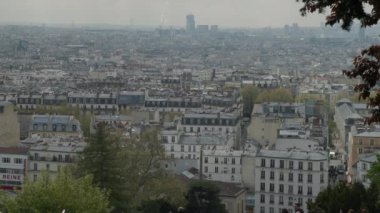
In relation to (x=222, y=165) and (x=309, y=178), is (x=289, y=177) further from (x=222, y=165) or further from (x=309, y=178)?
(x=222, y=165)

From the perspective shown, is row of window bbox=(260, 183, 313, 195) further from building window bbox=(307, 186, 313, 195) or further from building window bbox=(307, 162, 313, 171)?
building window bbox=(307, 162, 313, 171)

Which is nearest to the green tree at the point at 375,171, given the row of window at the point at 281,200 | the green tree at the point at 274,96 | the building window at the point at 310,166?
the row of window at the point at 281,200

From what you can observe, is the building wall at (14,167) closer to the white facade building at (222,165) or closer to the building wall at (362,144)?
the white facade building at (222,165)

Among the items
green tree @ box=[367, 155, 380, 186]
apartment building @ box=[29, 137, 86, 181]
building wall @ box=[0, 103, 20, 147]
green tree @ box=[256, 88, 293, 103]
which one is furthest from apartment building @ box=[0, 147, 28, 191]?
green tree @ box=[256, 88, 293, 103]

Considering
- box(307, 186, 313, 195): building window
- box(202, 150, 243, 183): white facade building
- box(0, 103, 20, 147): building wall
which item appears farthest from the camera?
box(0, 103, 20, 147): building wall

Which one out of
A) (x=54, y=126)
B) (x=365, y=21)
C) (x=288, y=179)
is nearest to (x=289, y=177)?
(x=288, y=179)

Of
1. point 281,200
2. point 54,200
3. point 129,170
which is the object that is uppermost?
point 54,200

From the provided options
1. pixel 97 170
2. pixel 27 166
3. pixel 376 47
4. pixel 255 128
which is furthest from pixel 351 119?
pixel 376 47
